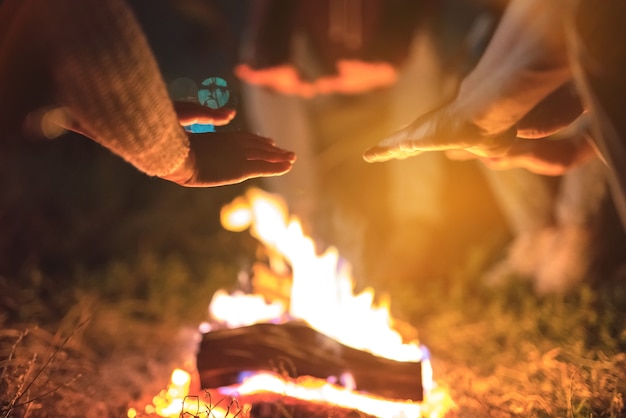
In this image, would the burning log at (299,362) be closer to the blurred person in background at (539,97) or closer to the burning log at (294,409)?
the burning log at (294,409)

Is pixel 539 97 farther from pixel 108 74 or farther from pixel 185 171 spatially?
pixel 108 74

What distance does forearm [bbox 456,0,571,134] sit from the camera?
5.21 ft

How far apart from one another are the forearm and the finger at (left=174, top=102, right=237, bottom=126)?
747 millimetres

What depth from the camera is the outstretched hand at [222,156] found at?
6.19ft

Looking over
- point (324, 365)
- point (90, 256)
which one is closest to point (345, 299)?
point (324, 365)

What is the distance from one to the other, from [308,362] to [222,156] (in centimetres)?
95

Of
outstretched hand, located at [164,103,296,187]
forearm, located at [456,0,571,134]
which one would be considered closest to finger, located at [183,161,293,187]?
outstretched hand, located at [164,103,296,187]

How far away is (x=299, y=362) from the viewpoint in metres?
2.43

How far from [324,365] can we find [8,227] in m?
2.39

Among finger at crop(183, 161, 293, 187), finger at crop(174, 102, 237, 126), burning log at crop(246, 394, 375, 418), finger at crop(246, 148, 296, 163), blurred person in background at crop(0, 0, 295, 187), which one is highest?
blurred person in background at crop(0, 0, 295, 187)

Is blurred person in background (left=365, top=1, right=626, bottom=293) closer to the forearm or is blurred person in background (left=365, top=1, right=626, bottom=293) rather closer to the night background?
the forearm

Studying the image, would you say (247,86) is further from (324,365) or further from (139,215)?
(324,365)

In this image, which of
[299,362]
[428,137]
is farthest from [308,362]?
[428,137]

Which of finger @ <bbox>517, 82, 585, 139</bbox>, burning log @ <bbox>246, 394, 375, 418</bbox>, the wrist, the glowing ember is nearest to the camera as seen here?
the wrist
